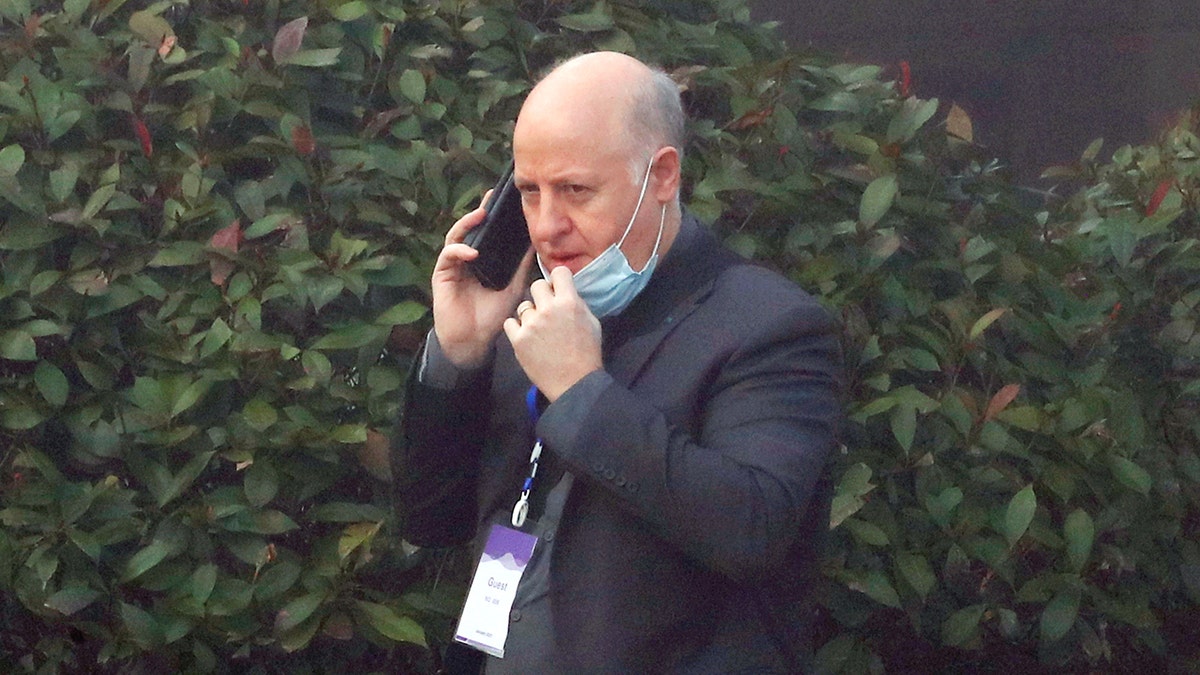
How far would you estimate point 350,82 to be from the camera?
3.46m

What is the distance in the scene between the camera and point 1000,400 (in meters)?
3.46

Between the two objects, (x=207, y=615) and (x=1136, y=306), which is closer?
(x=207, y=615)

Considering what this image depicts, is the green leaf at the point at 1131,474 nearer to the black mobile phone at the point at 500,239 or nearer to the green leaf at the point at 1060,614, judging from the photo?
the green leaf at the point at 1060,614

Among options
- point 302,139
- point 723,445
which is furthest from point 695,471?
point 302,139

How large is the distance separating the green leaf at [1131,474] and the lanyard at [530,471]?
1.63 metres

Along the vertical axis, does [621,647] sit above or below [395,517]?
above

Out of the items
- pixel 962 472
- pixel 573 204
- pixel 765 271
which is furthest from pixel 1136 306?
pixel 573 204

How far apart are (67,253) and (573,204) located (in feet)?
4.55

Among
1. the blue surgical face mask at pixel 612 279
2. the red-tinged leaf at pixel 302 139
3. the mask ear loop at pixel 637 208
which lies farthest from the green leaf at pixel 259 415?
the mask ear loop at pixel 637 208

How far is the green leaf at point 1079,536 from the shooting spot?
11.4ft

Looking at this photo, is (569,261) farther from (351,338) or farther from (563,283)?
(351,338)

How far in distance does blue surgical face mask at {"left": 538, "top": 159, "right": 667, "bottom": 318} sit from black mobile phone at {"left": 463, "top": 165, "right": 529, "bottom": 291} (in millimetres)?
170

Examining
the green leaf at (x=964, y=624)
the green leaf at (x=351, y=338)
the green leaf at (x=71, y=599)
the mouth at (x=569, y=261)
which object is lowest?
the green leaf at (x=964, y=624)

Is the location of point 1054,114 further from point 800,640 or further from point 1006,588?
point 800,640
